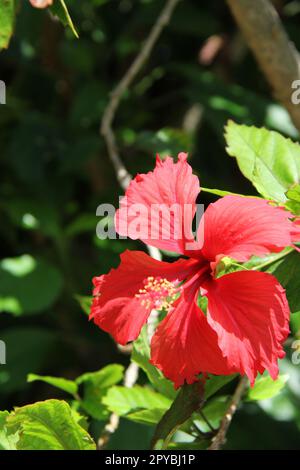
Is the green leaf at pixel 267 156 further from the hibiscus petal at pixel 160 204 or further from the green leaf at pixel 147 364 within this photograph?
the green leaf at pixel 147 364

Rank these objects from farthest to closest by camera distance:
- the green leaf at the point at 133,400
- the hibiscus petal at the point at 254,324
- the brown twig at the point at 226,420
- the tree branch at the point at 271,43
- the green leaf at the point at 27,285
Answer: the green leaf at the point at 27,285
the tree branch at the point at 271,43
the green leaf at the point at 133,400
the brown twig at the point at 226,420
the hibiscus petal at the point at 254,324

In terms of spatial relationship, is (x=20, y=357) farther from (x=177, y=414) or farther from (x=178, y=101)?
(x=177, y=414)

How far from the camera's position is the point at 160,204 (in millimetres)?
799

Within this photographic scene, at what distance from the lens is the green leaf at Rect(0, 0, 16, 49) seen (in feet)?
2.91

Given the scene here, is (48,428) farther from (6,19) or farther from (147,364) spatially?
(6,19)

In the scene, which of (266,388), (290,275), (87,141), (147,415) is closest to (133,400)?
(147,415)

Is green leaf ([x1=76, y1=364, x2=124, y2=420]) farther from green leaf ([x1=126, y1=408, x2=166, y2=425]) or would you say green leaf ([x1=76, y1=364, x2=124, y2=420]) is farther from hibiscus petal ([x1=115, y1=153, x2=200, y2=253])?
hibiscus petal ([x1=115, y1=153, x2=200, y2=253])

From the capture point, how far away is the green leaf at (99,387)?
995mm

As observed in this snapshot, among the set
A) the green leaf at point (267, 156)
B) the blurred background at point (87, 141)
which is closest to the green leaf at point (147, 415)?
the green leaf at point (267, 156)

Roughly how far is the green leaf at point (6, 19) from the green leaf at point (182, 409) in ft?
1.38

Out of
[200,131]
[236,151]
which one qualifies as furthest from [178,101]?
[236,151]

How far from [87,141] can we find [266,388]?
32.1 inches

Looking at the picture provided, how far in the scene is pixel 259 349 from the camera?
28.5 inches

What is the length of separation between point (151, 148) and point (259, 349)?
0.76 meters
